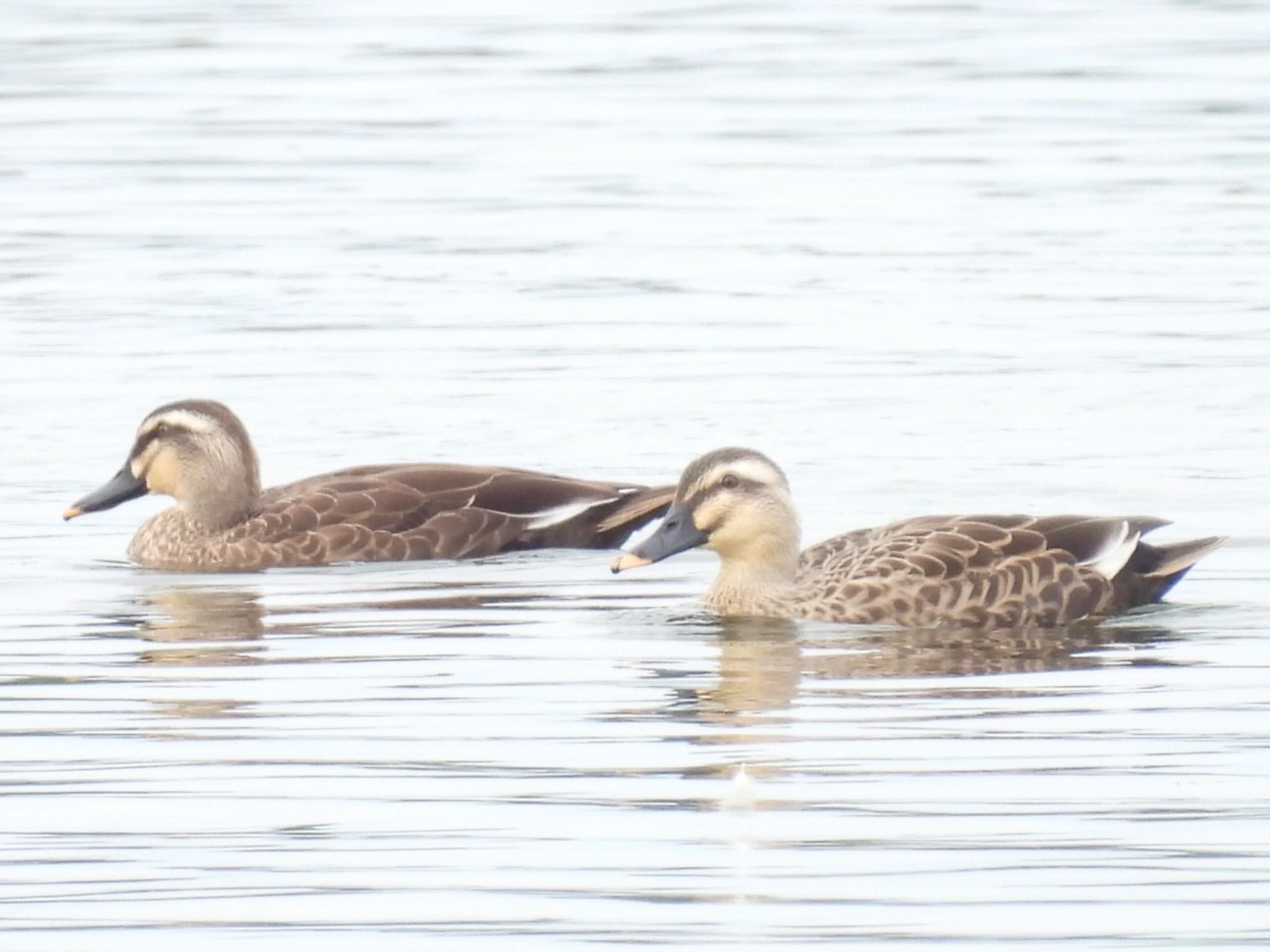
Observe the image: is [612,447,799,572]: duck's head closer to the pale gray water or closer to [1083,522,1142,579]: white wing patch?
the pale gray water

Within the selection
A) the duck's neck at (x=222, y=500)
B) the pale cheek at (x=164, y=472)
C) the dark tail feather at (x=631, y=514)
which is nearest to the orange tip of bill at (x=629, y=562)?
the dark tail feather at (x=631, y=514)

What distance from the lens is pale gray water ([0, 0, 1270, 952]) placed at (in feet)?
26.5

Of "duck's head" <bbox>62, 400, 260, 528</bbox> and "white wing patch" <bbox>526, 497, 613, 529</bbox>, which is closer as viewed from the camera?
"white wing patch" <bbox>526, 497, 613, 529</bbox>

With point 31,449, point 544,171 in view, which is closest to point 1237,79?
point 544,171

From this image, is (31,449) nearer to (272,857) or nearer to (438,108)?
(272,857)

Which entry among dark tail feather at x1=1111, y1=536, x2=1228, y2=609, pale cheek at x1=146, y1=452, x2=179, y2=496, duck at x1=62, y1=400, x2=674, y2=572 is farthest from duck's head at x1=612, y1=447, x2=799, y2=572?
pale cheek at x1=146, y1=452, x2=179, y2=496

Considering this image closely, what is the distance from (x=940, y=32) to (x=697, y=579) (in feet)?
103

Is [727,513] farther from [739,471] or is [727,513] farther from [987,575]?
[987,575]

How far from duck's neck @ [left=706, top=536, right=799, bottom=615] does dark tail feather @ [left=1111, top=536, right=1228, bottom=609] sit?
4.08 ft

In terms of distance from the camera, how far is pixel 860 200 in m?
27.5

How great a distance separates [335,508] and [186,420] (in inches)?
34.1

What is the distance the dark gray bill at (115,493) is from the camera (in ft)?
47.4

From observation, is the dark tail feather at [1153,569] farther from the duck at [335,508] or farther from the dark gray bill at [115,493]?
the dark gray bill at [115,493]

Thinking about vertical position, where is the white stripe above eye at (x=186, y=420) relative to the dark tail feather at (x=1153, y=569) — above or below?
above
